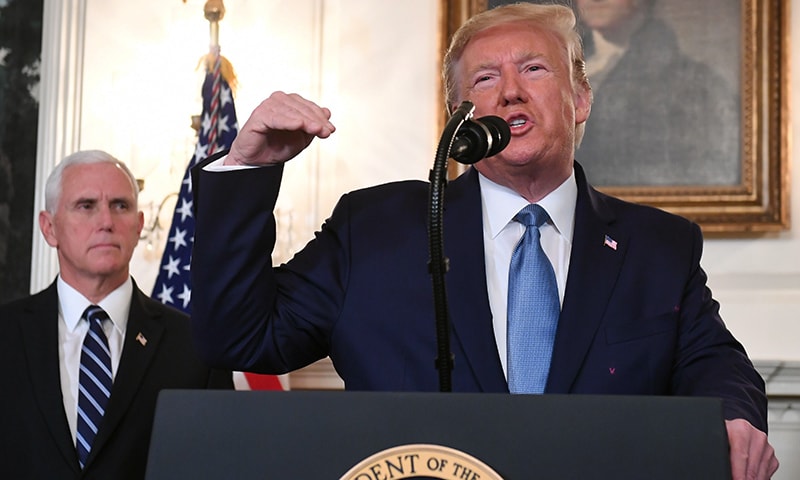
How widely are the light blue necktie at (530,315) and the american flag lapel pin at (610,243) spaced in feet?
0.38

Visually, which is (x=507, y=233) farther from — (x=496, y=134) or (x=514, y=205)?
(x=496, y=134)

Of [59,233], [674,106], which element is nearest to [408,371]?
[59,233]

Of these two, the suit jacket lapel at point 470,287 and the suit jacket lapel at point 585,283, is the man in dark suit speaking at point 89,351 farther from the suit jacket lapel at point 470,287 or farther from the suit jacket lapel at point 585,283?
the suit jacket lapel at point 585,283

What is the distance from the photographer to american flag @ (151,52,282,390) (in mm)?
4379

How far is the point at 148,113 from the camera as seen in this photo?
489cm

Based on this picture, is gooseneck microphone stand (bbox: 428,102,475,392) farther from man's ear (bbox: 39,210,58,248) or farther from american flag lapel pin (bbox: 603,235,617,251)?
man's ear (bbox: 39,210,58,248)

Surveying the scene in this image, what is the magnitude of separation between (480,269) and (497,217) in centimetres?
21

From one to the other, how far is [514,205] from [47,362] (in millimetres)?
1627

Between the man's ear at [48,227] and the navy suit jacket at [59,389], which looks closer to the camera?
the navy suit jacket at [59,389]

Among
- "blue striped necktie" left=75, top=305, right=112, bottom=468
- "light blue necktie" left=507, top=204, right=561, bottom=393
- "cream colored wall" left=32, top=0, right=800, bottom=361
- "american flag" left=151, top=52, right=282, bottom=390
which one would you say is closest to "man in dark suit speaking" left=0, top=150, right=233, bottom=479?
"blue striped necktie" left=75, top=305, right=112, bottom=468

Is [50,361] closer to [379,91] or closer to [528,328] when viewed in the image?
[528,328]

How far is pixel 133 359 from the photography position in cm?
320

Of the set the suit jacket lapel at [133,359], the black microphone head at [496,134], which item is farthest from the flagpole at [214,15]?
the black microphone head at [496,134]

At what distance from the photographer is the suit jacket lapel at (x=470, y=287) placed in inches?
68.8
